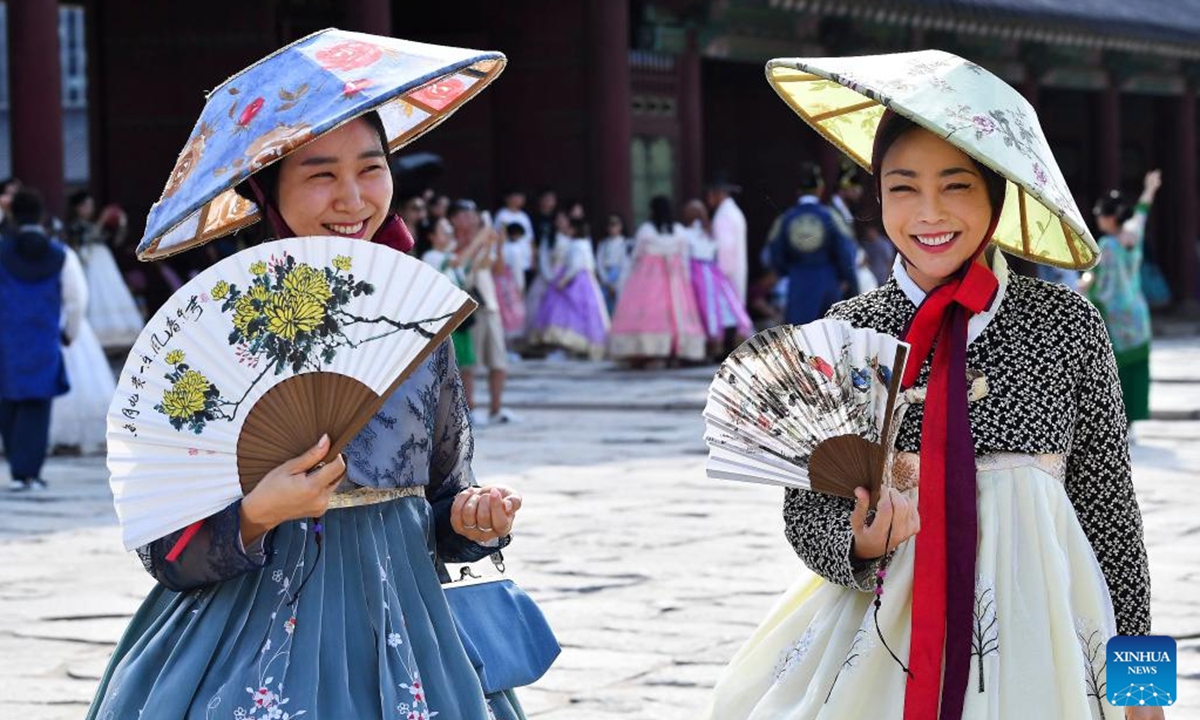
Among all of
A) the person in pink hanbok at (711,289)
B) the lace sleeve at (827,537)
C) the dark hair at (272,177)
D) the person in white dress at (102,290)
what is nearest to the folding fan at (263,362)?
the dark hair at (272,177)

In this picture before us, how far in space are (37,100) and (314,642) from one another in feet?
33.5

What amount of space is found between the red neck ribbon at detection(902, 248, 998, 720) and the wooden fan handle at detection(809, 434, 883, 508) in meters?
0.15

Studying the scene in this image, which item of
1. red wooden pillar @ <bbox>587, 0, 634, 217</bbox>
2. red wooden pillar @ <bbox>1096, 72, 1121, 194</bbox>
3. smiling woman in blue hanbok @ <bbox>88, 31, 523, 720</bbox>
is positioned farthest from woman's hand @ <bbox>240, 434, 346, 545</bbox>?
red wooden pillar @ <bbox>1096, 72, 1121, 194</bbox>

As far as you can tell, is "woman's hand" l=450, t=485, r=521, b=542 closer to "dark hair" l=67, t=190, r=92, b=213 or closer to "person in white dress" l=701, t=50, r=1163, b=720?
"person in white dress" l=701, t=50, r=1163, b=720

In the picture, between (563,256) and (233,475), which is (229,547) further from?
(563,256)

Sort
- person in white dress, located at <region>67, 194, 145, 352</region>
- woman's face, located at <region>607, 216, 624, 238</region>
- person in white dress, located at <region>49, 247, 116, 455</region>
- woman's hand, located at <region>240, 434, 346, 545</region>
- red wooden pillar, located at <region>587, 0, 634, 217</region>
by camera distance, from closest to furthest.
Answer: woman's hand, located at <region>240, 434, 346, 545</region> < person in white dress, located at <region>49, 247, 116, 455</region> < person in white dress, located at <region>67, 194, 145, 352</region> < red wooden pillar, located at <region>587, 0, 634, 217</region> < woman's face, located at <region>607, 216, 624, 238</region>

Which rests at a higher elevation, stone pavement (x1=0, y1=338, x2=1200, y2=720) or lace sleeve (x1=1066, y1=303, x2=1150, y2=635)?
lace sleeve (x1=1066, y1=303, x2=1150, y2=635)

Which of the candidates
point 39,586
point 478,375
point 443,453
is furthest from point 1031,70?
Result: point 443,453

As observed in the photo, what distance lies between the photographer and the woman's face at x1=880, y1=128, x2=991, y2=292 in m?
2.93

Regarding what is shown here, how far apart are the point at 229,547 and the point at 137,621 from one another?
0.29 m

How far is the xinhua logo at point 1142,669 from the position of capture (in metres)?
2.61

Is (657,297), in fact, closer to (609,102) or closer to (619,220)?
(619,220)

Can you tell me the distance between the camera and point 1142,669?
2.62 meters

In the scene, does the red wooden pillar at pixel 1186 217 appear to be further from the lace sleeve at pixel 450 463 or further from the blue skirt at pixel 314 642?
the blue skirt at pixel 314 642
